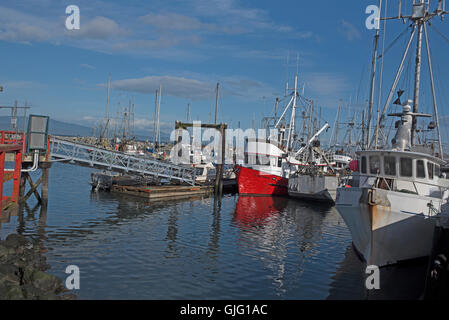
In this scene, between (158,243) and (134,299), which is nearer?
(134,299)

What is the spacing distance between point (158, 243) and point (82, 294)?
22.3 ft

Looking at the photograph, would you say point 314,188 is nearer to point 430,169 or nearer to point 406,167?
point 430,169

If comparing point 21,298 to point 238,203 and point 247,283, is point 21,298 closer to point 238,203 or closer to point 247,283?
point 247,283

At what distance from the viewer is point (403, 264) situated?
15.7 meters

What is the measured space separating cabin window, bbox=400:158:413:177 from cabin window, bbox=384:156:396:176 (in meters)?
0.31

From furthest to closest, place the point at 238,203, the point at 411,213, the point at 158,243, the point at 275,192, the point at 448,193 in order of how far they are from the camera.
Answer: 1. the point at 275,192
2. the point at 238,203
3. the point at 158,243
4. the point at 448,193
5. the point at 411,213

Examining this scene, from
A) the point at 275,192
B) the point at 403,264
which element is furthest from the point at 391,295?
the point at 275,192

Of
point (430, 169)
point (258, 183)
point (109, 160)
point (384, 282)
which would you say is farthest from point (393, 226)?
point (258, 183)

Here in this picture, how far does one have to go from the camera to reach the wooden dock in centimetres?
3256

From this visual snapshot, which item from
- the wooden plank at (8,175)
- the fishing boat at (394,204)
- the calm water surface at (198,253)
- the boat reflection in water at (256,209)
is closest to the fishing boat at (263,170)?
the boat reflection in water at (256,209)

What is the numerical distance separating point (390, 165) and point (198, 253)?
8906mm
